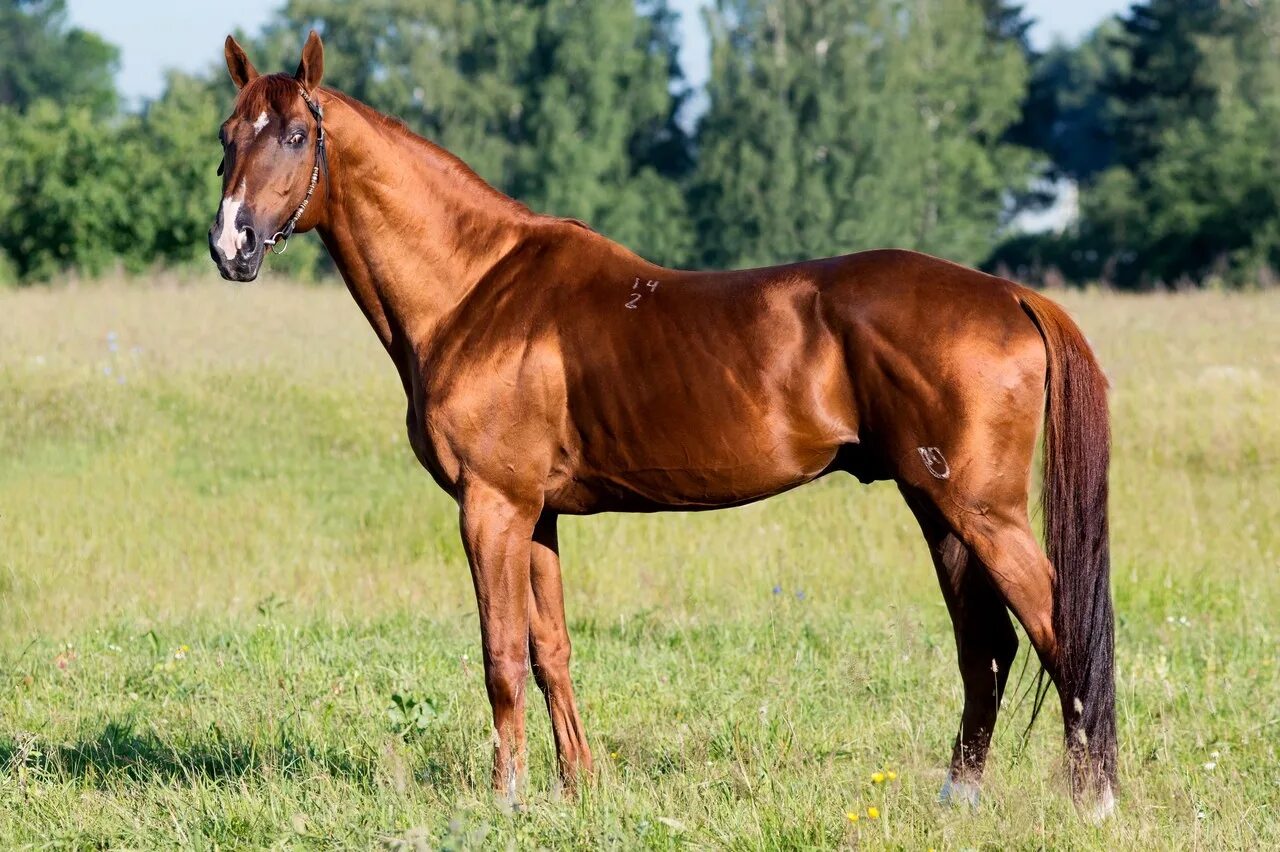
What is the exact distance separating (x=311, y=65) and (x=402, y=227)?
61 cm

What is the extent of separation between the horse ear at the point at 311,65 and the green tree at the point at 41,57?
71850mm

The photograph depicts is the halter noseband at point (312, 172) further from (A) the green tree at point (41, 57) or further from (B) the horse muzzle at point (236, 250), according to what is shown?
(A) the green tree at point (41, 57)

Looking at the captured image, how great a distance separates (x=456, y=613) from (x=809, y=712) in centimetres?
265

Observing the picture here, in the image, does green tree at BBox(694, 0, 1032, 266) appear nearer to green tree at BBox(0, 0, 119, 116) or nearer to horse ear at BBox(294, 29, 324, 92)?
horse ear at BBox(294, 29, 324, 92)

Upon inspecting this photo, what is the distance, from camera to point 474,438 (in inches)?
173

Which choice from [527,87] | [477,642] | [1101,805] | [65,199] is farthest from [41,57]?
[1101,805]

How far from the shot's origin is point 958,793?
442cm

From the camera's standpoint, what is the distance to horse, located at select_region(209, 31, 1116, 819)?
13.9ft

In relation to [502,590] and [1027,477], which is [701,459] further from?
[1027,477]

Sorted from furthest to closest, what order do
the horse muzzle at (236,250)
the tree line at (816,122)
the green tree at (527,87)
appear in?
1. the green tree at (527,87)
2. the tree line at (816,122)
3. the horse muzzle at (236,250)

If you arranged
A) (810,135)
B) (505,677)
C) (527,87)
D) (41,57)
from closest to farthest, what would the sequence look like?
(505,677) → (810,135) → (527,87) → (41,57)

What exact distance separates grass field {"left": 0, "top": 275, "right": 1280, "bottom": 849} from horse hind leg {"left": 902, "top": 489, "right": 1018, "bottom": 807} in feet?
0.40

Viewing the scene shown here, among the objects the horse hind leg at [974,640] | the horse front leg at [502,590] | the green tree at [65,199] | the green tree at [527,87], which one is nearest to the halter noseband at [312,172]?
the horse front leg at [502,590]

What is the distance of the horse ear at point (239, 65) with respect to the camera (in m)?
4.54
